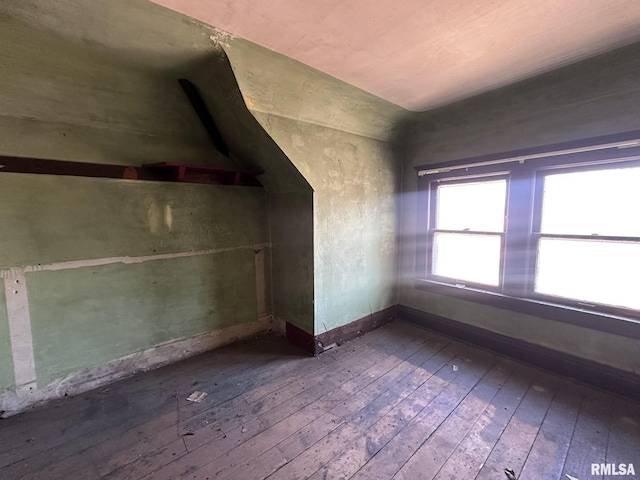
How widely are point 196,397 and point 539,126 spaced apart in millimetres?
3609

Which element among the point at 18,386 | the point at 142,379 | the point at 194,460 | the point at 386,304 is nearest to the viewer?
the point at 194,460

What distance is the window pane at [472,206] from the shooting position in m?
2.70

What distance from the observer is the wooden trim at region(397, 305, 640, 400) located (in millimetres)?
2057

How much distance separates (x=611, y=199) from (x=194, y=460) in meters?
3.43

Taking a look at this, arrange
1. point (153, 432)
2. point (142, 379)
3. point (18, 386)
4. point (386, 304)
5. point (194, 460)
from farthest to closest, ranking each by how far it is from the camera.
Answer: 1. point (386, 304)
2. point (142, 379)
3. point (18, 386)
4. point (153, 432)
5. point (194, 460)

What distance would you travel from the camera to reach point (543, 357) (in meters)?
2.41

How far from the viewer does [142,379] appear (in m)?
2.34

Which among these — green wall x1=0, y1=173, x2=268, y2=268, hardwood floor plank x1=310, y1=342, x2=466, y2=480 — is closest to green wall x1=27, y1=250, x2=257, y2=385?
green wall x1=0, y1=173, x2=268, y2=268

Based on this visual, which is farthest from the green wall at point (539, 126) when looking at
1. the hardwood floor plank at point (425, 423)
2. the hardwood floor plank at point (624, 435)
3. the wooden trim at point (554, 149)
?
the hardwood floor plank at point (425, 423)

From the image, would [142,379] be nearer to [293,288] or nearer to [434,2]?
[293,288]

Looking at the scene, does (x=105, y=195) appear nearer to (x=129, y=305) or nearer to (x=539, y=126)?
(x=129, y=305)

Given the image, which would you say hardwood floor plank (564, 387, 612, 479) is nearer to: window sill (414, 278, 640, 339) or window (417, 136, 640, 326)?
window sill (414, 278, 640, 339)

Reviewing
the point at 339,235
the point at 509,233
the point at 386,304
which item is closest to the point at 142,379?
the point at 339,235

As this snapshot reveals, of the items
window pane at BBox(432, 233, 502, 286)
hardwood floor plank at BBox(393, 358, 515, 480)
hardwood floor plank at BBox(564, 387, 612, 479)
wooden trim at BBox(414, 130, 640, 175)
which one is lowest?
hardwood floor plank at BBox(393, 358, 515, 480)
